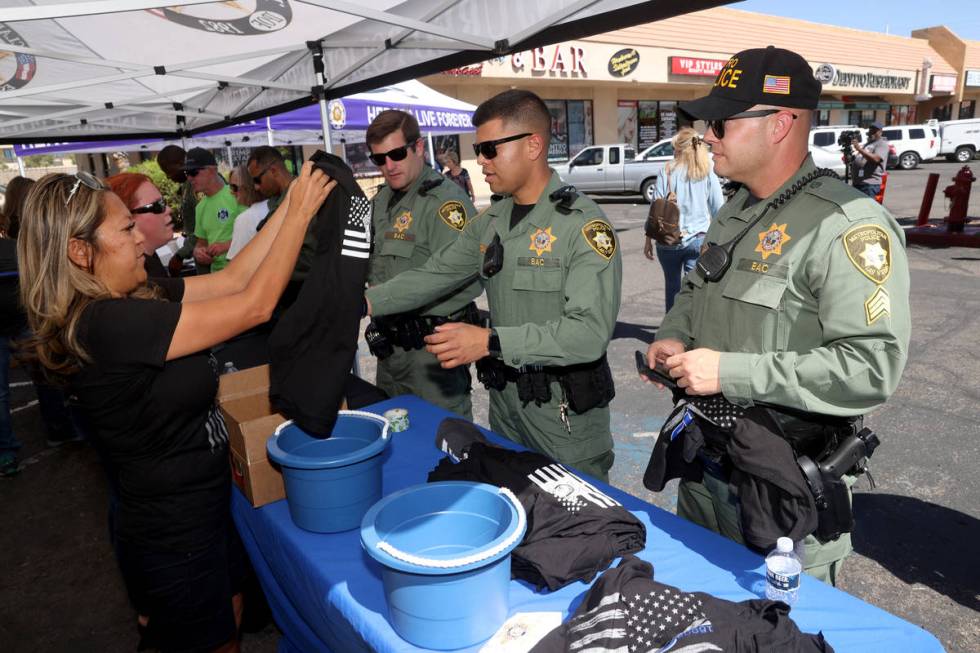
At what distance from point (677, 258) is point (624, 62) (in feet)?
69.0

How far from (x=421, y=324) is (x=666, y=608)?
237 cm

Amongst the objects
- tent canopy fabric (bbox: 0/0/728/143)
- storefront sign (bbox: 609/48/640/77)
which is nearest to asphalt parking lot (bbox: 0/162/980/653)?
tent canopy fabric (bbox: 0/0/728/143)

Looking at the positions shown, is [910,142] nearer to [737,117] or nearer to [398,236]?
[398,236]

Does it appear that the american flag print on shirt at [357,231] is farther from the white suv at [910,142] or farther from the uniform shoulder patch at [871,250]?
the white suv at [910,142]

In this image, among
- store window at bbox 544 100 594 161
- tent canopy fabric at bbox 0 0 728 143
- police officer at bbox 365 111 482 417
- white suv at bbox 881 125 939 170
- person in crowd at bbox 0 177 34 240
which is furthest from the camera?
white suv at bbox 881 125 939 170

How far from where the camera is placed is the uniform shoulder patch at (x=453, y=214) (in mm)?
3584

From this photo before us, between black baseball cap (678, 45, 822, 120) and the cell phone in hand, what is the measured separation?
79cm

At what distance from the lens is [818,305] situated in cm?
173

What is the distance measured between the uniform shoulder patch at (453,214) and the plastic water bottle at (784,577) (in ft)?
8.21

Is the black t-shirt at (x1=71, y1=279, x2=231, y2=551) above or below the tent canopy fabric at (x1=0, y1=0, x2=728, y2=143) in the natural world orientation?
below

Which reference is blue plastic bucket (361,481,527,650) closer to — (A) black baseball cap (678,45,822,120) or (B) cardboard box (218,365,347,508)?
(B) cardboard box (218,365,347,508)

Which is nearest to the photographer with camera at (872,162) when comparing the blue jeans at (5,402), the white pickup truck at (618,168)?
the white pickup truck at (618,168)

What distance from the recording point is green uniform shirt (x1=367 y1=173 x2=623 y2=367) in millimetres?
2303

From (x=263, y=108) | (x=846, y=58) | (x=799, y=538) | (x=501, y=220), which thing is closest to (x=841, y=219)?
(x=799, y=538)
